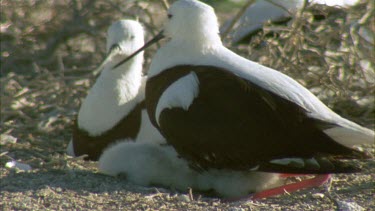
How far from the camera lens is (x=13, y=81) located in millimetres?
6207

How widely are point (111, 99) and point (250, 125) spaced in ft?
4.18

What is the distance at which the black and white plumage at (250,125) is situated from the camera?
14.0 feet

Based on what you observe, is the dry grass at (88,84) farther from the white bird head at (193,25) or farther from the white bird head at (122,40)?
the white bird head at (193,25)

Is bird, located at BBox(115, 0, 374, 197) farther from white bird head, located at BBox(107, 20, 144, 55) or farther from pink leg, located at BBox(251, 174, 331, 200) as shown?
white bird head, located at BBox(107, 20, 144, 55)

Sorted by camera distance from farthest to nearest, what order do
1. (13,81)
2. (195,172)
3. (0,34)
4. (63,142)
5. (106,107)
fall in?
(0,34), (13,81), (63,142), (106,107), (195,172)

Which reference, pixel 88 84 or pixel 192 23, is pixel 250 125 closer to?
pixel 192 23

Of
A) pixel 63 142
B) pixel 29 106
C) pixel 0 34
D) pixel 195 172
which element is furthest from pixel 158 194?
pixel 0 34

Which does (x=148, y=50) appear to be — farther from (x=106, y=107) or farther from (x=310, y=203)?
(x=310, y=203)

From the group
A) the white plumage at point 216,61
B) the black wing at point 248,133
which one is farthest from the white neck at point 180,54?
the black wing at point 248,133

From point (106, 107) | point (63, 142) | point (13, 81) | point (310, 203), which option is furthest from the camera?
point (13, 81)

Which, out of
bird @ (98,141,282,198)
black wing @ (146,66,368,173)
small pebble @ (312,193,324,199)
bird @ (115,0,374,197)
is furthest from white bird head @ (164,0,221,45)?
small pebble @ (312,193,324,199)

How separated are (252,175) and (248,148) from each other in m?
0.19

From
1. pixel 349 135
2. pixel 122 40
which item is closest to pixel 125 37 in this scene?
pixel 122 40

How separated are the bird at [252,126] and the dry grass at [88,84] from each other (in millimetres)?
199
